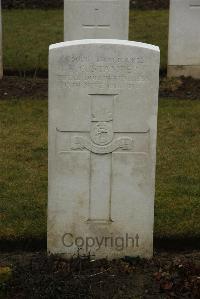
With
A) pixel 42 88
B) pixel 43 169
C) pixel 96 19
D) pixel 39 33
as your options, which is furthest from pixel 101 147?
pixel 39 33

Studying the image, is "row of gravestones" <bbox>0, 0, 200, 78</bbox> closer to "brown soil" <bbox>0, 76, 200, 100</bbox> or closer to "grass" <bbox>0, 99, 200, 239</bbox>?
"brown soil" <bbox>0, 76, 200, 100</bbox>

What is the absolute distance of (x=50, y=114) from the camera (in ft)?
17.2

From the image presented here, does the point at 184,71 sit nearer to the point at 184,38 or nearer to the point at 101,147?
the point at 184,38

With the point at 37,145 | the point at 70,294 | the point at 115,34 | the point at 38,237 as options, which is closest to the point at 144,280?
the point at 70,294

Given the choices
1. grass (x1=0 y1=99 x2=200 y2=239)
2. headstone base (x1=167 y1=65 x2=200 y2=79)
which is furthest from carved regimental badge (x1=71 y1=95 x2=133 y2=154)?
headstone base (x1=167 y1=65 x2=200 y2=79)

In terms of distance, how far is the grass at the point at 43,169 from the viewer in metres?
6.30

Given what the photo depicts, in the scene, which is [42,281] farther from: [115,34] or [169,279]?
[115,34]

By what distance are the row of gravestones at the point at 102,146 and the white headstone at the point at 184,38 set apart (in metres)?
6.24

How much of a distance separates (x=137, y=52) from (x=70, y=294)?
166 cm

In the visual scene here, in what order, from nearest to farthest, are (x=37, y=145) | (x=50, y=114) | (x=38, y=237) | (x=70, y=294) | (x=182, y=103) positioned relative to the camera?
(x=70, y=294), (x=50, y=114), (x=38, y=237), (x=37, y=145), (x=182, y=103)

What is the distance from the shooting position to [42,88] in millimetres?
11109

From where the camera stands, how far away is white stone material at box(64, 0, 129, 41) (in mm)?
10953

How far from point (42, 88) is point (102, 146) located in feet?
19.3

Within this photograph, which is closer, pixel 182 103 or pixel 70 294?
pixel 70 294
